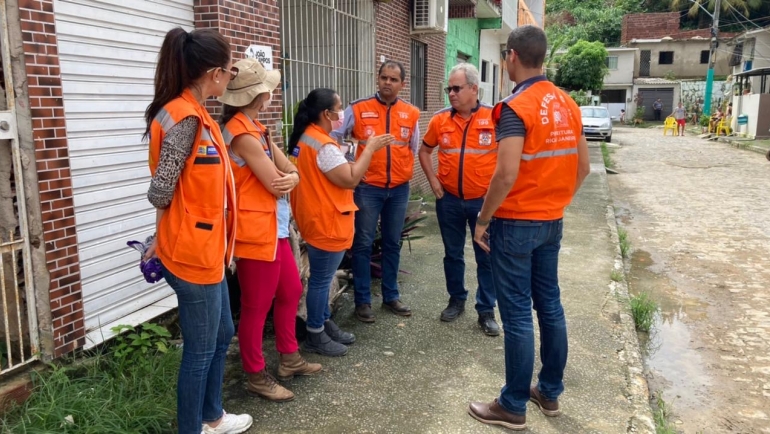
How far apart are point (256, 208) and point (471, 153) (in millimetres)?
1849

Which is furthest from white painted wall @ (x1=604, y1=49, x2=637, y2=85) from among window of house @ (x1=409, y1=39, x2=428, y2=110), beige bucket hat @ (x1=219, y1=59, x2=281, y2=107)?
beige bucket hat @ (x1=219, y1=59, x2=281, y2=107)

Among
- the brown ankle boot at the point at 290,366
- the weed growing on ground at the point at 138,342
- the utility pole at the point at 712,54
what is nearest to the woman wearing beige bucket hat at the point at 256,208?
the brown ankle boot at the point at 290,366

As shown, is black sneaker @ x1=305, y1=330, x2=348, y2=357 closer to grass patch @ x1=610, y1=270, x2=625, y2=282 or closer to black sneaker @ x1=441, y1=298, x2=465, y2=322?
black sneaker @ x1=441, y1=298, x2=465, y2=322

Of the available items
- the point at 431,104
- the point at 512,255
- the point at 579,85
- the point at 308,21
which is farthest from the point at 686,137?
the point at 512,255

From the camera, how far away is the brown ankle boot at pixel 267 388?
10.9 feet

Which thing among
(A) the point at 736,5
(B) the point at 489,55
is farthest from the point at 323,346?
(A) the point at 736,5

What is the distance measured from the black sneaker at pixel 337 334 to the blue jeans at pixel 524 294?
1.32 metres

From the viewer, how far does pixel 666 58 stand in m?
44.8

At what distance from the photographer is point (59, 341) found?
3.26 metres

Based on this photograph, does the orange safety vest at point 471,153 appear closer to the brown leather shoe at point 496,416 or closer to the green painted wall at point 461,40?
the brown leather shoe at point 496,416

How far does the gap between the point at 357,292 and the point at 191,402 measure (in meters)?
2.09

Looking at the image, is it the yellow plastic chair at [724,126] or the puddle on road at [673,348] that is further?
the yellow plastic chair at [724,126]

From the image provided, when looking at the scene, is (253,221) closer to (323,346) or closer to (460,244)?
(323,346)

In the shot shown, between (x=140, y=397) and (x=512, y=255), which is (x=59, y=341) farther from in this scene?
(x=512, y=255)
